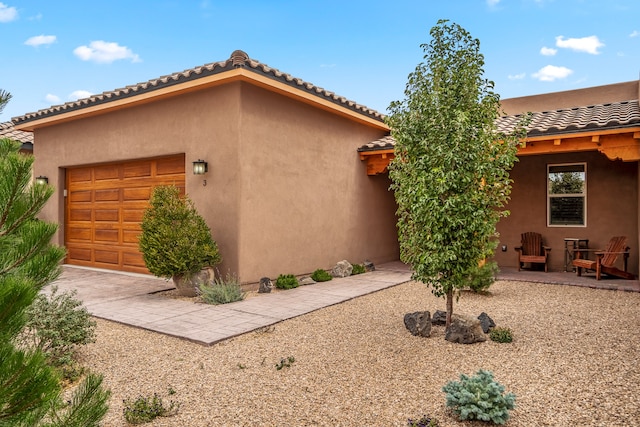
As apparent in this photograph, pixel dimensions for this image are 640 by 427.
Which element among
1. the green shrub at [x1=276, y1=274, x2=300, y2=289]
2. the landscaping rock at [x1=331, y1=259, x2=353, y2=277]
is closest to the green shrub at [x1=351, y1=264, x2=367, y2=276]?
the landscaping rock at [x1=331, y1=259, x2=353, y2=277]

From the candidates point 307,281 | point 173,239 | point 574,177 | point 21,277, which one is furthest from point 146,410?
point 574,177

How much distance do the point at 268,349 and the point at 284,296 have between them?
2.74m

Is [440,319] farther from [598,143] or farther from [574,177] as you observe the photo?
[574,177]

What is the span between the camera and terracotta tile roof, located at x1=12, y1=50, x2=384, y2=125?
7.12 metres

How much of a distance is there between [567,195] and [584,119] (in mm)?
1989

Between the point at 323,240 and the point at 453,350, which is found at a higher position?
the point at 323,240

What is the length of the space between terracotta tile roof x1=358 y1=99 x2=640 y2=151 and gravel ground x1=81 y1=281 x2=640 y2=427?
3.43 meters

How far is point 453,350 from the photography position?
4.58 meters

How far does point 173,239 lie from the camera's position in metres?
6.89

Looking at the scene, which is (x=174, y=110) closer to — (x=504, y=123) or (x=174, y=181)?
(x=174, y=181)

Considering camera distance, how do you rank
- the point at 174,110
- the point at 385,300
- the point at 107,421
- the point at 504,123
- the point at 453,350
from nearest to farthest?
the point at 107,421 → the point at 453,350 → the point at 385,300 → the point at 174,110 → the point at 504,123

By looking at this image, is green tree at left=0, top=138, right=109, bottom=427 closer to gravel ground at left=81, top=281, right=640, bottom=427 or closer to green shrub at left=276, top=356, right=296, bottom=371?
gravel ground at left=81, top=281, right=640, bottom=427

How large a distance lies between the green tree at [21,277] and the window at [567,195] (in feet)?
36.0

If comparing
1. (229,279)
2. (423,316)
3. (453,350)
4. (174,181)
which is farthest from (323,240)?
(453,350)
